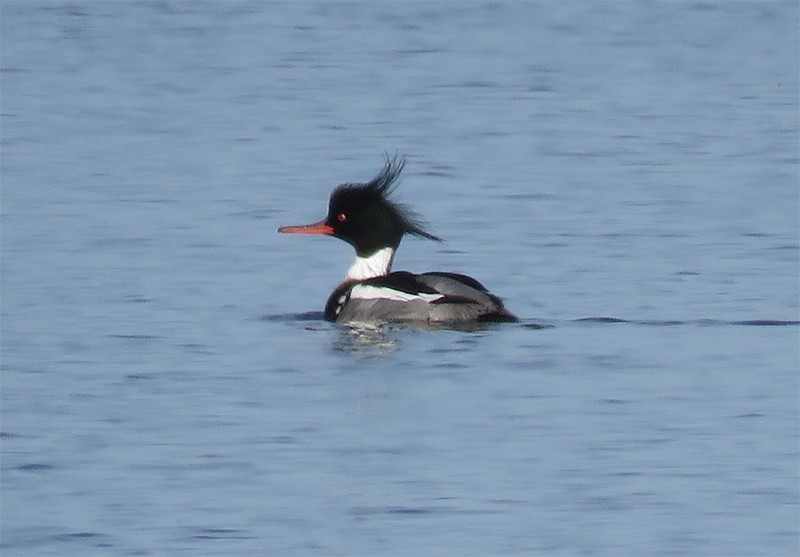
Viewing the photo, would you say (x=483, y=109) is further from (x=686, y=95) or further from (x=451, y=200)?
(x=451, y=200)

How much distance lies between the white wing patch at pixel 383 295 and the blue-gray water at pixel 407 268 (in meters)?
0.20

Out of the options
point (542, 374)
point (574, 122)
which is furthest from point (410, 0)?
point (542, 374)

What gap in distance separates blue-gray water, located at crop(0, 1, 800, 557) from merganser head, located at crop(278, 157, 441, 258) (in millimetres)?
467

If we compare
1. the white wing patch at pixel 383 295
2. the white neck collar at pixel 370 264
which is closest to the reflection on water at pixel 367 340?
the white wing patch at pixel 383 295

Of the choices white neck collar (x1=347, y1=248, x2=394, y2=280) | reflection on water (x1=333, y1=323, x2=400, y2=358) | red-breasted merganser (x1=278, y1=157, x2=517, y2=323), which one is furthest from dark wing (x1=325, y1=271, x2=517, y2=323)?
white neck collar (x1=347, y1=248, x2=394, y2=280)

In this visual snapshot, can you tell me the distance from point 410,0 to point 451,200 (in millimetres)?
10858

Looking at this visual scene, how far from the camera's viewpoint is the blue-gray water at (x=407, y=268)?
7344mm

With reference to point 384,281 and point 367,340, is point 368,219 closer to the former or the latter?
point 384,281

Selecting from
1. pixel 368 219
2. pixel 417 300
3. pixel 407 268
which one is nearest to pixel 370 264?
pixel 368 219

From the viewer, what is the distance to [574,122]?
693 inches

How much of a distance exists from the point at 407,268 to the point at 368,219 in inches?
63.0

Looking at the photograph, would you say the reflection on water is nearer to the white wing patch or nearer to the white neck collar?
the white wing patch

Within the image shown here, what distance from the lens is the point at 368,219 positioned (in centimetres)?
1155

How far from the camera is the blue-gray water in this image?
24.1ft
